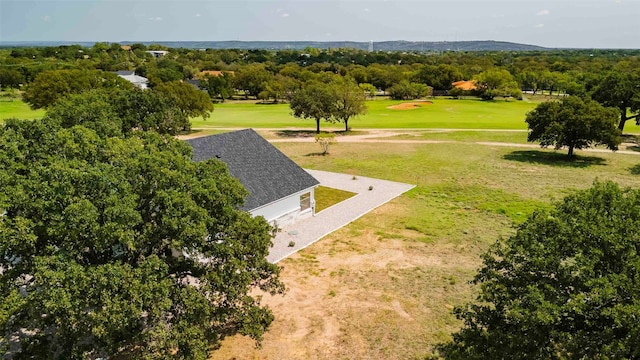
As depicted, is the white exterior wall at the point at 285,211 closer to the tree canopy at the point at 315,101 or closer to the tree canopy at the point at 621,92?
the tree canopy at the point at 315,101

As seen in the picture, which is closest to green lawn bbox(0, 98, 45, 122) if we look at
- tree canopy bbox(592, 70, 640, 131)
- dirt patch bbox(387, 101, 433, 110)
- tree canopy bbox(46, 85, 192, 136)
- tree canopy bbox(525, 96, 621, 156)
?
tree canopy bbox(46, 85, 192, 136)

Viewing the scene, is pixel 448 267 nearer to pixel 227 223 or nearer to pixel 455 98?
pixel 227 223

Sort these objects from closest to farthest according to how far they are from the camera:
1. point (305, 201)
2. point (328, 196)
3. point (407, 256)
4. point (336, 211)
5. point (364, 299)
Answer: point (364, 299) → point (407, 256) → point (305, 201) → point (336, 211) → point (328, 196)

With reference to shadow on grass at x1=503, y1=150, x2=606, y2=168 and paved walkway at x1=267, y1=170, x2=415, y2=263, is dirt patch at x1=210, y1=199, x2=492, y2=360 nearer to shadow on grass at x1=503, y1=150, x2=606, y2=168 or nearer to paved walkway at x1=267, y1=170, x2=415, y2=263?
paved walkway at x1=267, y1=170, x2=415, y2=263

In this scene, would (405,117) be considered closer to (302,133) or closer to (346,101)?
(346,101)

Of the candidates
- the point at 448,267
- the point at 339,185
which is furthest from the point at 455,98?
the point at 448,267

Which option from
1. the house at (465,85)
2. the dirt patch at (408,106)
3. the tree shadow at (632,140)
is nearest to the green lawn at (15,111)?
the dirt patch at (408,106)

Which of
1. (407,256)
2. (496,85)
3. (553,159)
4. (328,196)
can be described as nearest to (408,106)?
(496,85)
